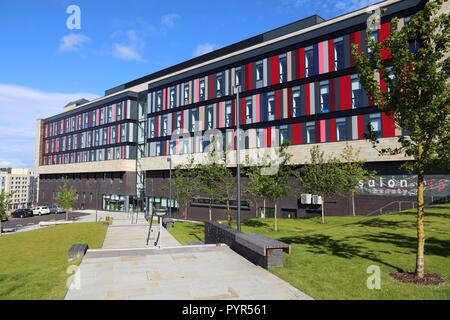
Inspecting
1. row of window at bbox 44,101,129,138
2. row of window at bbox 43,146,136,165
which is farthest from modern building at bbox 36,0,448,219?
row of window at bbox 44,101,129,138

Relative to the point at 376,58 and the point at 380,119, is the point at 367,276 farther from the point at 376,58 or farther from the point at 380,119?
the point at 380,119

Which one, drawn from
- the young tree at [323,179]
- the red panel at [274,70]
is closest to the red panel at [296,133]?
the red panel at [274,70]

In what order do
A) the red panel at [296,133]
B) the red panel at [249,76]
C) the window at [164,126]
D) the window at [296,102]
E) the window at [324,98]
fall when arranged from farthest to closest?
1. the window at [164,126]
2. the red panel at [249,76]
3. the window at [296,102]
4. the red panel at [296,133]
5. the window at [324,98]

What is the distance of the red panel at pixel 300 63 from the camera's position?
4138 centimetres

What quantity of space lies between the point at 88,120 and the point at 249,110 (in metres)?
45.2

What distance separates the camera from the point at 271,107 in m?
44.2

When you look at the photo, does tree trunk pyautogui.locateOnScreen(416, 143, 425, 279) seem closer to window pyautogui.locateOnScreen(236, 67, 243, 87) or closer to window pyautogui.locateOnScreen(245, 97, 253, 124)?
window pyautogui.locateOnScreen(245, 97, 253, 124)

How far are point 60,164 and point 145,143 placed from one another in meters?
30.9

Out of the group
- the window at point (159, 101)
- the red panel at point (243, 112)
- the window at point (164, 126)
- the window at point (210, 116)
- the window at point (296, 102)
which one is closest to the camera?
the window at point (296, 102)

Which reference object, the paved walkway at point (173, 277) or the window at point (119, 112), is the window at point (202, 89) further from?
the paved walkway at point (173, 277)

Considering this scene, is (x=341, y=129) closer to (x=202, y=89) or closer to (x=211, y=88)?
(x=211, y=88)

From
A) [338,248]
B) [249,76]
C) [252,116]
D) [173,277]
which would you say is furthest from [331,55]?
[173,277]

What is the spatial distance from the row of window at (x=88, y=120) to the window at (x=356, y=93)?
44.0 m

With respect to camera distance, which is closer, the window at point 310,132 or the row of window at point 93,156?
the window at point 310,132
